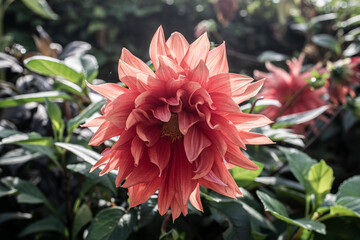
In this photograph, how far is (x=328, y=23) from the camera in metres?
2.11

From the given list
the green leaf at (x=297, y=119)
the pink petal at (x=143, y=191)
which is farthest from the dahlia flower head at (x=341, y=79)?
the pink petal at (x=143, y=191)

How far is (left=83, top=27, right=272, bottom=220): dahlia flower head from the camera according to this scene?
48 cm

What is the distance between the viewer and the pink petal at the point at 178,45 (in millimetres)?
521

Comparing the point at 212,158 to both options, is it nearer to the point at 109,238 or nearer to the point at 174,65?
the point at 174,65

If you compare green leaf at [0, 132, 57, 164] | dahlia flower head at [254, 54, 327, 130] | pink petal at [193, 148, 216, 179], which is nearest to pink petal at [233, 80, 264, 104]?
pink petal at [193, 148, 216, 179]

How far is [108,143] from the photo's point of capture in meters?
0.70

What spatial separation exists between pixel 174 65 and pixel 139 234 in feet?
1.39

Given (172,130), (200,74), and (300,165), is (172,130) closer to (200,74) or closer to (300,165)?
(200,74)

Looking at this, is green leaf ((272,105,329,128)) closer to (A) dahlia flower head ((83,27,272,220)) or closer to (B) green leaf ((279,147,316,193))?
(B) green leaf ((279,147,316,193))

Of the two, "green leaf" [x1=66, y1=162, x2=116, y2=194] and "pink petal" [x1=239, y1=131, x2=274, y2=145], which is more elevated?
"pink petal" [x1=239, y1=131, x2=274, y2=145]

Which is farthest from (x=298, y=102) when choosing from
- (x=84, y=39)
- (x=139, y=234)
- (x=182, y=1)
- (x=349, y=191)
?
(x=84, y=39)

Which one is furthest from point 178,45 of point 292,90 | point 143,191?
point 292,90

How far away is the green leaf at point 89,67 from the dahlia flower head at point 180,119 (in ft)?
1.24

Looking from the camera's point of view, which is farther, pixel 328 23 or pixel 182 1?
pixel 182 1
